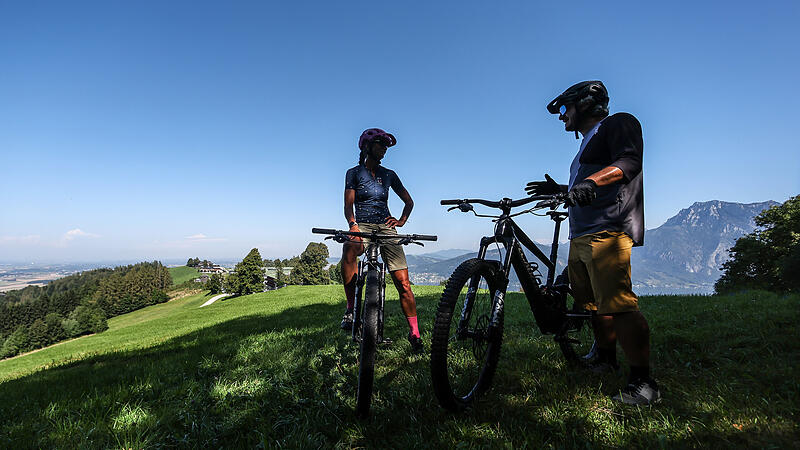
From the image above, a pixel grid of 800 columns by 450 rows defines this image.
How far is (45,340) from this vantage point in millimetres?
56250

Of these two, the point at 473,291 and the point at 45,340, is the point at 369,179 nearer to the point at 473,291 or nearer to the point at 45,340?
the point at 473,291

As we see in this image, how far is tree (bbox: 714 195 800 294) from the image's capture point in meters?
25.0

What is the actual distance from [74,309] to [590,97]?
10618 centimetres

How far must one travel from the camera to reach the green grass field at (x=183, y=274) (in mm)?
131875

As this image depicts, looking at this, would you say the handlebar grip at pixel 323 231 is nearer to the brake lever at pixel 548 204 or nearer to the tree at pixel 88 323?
the brake lever at pixel 548 204

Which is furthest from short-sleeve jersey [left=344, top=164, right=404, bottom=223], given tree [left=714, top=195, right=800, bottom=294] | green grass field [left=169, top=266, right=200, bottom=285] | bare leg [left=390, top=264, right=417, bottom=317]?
green grass field [left=169, top=266, right=200, bottom=285]

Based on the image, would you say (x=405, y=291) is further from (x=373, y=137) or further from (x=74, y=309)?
(x=74, y=309)

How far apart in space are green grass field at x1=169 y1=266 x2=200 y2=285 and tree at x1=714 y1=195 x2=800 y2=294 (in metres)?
158

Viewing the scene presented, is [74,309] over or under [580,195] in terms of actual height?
under

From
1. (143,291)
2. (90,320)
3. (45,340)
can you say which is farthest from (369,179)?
(143,291)

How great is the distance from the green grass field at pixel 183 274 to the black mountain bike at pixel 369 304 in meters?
155

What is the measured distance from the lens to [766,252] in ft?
86.5

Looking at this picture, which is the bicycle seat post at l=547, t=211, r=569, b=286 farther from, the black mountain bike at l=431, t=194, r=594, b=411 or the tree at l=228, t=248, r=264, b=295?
the tree at l=228, t=248, r=264, b=295

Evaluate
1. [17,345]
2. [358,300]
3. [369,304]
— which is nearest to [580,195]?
[369,304]
